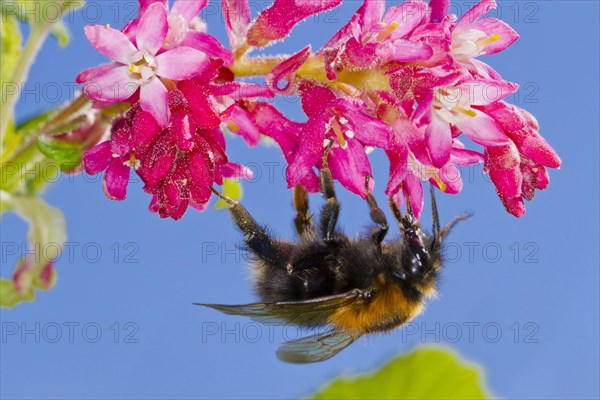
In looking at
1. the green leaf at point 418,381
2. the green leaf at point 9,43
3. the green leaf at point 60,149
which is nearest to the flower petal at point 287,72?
the green leaf at point 60,149

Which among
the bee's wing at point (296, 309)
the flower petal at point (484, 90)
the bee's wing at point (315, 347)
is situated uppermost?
the flower petal at point (484, 90)

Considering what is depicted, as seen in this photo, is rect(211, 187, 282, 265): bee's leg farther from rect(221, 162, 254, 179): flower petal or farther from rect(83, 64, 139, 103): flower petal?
rect(83, 64, 139, 103): flower petal

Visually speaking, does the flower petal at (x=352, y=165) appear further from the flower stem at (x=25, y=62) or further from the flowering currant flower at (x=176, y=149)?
the flower stem at (x=25, y=62)

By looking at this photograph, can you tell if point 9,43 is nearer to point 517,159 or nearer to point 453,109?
point 453,109

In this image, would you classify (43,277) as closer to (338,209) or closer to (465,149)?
(338,209)

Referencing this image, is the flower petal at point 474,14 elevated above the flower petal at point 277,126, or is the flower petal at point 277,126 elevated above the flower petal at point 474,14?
the flower petal at point 474,14

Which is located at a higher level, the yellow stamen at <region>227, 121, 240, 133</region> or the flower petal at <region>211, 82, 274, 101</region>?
the flower petal at <region>211, 82, 274, 101</region>

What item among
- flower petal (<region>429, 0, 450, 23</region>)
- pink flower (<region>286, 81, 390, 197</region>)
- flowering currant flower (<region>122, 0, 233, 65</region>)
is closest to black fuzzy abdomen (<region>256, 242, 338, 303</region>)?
pink flower (<region>286, 81, 390, 197</region>)

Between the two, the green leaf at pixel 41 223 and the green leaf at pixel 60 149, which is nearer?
the green leaf at pixel 60 149

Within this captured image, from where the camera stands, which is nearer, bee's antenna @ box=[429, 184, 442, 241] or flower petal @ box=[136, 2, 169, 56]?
flower petal @ box=[136, 2, 169, 56]
